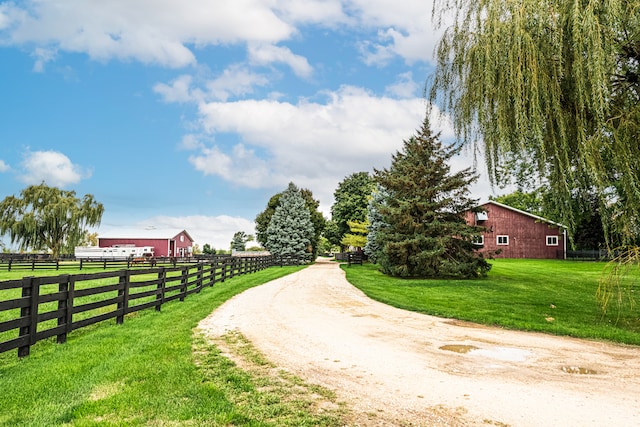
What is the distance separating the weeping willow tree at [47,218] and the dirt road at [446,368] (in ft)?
142

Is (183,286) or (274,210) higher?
(274,210)

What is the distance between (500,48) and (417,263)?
1569 centimetres

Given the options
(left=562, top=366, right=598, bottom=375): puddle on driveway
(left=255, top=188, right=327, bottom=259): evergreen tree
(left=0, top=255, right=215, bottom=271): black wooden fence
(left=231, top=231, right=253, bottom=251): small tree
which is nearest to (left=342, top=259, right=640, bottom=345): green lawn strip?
(left=562, top=366, right=598, bottom=375): puddle on driveway

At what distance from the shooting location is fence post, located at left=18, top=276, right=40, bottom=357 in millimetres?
6293

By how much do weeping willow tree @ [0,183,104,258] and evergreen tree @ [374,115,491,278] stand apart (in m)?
37.2

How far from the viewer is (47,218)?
4538 cm

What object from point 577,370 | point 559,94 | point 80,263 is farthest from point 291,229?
point 577,370

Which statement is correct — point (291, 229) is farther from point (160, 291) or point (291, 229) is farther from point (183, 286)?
point (160, 291)

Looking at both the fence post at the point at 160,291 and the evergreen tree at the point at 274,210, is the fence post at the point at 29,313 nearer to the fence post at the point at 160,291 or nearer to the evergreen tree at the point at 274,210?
the fence post at the point at 160,291

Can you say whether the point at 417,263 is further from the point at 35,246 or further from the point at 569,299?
the point at 35,246

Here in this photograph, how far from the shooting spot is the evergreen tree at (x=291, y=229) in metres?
43.9

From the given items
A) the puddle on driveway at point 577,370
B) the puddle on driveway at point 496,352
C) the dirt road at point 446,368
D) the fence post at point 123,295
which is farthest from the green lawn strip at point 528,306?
the fence post at point 123,295

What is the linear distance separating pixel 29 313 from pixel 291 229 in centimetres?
3777

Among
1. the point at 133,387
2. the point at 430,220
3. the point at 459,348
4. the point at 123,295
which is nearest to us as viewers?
the point at 133,387
